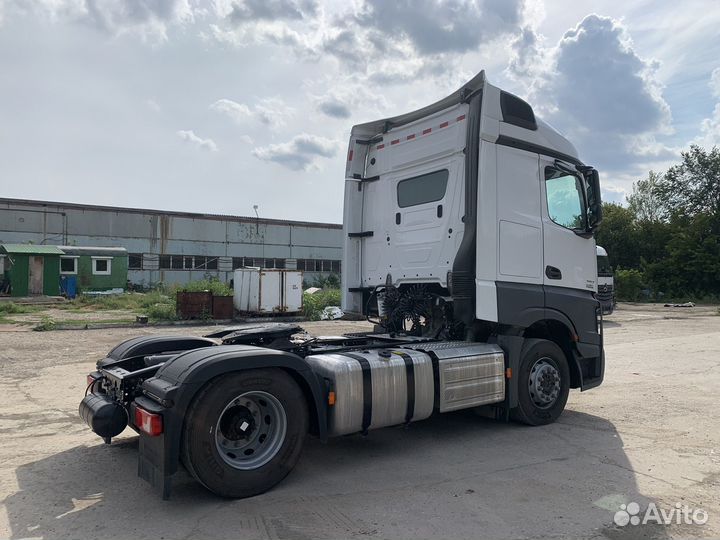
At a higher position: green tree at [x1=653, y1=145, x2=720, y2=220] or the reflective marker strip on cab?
green tree at [x1=653, y1=145, x2=720, y2=220]

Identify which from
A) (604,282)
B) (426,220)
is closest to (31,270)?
(426,220)

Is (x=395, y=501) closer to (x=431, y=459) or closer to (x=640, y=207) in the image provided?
(x=431, y=459)

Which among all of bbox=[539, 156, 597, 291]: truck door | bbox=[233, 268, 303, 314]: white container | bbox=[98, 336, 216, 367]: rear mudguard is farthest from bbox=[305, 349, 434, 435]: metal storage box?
bbox=[233, 268, 303, 314]: white container

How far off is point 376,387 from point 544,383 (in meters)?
2.66

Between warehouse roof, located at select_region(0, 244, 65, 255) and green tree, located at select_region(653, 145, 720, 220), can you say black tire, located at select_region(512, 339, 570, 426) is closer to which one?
warehouse roof, located at select_region(0, 244, 65, 255)

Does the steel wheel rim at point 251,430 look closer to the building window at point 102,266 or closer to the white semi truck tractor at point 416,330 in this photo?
the white semi truck tractor at point 416,330

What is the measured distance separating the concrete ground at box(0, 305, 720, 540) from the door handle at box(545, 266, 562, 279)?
1806mm

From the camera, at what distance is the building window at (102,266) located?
105 feet

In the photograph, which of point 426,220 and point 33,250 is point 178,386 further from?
point 33,250

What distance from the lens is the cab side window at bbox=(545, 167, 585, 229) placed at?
691 cm

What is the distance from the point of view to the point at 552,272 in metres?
6.80

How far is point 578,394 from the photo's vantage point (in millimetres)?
8570

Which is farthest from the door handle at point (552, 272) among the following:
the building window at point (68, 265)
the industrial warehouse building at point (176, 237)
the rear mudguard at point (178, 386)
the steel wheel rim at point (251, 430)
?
the industrial warehouse building at point (176, 237)

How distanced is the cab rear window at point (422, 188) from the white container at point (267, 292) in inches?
620
